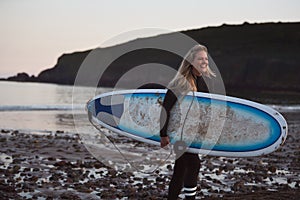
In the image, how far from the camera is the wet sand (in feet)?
22.3

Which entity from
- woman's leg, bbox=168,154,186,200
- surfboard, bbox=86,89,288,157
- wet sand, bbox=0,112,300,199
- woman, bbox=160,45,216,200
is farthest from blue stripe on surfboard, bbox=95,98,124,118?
woman's leg, bbox=168,154,186,200

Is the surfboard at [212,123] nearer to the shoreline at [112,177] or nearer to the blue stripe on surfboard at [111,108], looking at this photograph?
the blue stripe on surfboard at [111,108]

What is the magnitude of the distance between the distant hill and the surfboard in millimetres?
50499

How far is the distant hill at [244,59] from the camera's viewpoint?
74.1 m

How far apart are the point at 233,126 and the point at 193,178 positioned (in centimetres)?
123

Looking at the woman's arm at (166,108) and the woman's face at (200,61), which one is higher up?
the woman's face at (200,61)

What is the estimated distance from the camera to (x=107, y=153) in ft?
35.9

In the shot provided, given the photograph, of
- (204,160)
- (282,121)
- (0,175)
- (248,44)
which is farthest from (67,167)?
(248,44)

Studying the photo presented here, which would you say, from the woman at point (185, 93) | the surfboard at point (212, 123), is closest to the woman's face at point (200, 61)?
the woman at point (185, 93)

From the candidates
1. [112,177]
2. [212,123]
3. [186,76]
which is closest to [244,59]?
[112,177]

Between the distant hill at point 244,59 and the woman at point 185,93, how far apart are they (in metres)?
51.8

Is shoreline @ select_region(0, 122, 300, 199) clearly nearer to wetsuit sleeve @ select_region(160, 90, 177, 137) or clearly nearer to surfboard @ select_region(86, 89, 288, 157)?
surfboard @ select_region(86, 89, 288, 157)

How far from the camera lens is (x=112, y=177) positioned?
7887mm

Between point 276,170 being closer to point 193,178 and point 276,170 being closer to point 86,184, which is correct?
point 86,184
